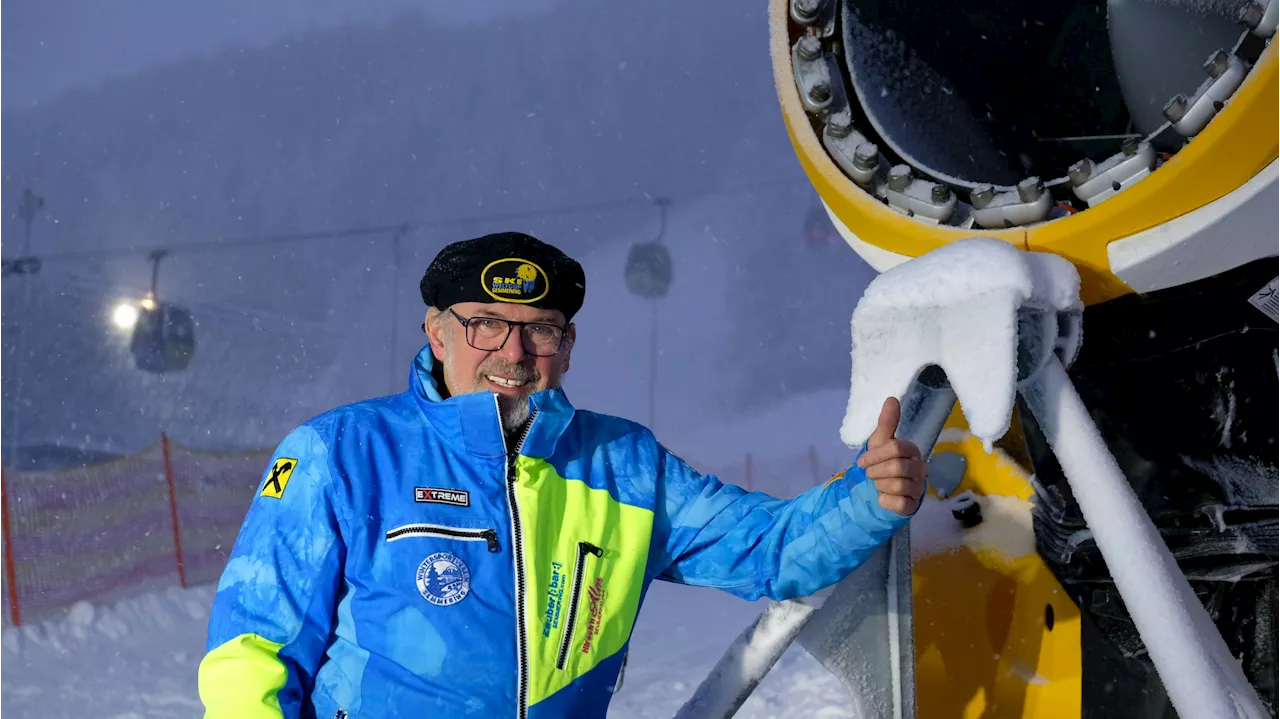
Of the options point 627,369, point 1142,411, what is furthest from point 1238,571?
point 627,369

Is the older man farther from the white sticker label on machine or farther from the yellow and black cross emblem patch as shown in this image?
the white sticker label on machine

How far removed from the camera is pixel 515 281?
185 centimetres

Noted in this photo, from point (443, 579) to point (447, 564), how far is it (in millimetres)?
23

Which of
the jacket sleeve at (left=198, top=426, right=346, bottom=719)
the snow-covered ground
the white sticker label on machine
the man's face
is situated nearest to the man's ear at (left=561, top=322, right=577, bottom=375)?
the man's face

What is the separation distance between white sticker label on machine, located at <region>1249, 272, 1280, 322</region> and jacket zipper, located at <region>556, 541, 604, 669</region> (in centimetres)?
106

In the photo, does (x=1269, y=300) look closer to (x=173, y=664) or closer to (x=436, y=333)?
(x=436, y=333)

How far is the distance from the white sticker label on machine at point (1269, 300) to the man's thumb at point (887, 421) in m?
0.57

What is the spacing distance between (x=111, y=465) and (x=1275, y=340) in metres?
9.38

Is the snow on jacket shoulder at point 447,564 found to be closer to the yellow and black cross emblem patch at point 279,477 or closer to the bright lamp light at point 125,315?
the yellow and black cross emblem patch at point 279,477

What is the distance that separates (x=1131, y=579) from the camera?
147cm

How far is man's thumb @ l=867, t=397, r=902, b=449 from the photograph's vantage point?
5.11ft

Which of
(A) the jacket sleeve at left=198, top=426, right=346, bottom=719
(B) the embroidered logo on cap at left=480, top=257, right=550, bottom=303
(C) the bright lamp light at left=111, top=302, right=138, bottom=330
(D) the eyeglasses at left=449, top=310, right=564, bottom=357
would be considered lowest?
(A) the jacket sleeve at left=198, top=426, right=346, bottom=719

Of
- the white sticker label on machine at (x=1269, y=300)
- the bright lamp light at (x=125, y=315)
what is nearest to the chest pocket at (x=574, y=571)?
the white sticker label on machine at (x=1269, y=300)

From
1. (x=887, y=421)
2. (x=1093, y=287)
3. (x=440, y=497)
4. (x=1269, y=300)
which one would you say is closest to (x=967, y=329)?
(x=887, y=421)
